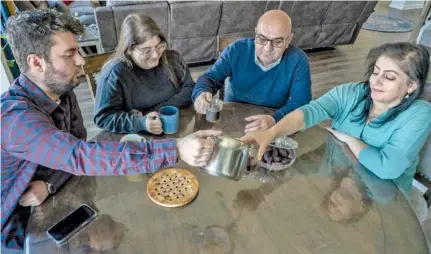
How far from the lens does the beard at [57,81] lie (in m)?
1.13

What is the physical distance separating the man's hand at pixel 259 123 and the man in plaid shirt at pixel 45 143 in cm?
42

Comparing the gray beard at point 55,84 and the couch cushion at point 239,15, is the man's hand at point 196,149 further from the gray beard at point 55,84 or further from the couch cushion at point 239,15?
the couch cushion at point 239,15

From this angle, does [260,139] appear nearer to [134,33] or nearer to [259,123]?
[259,123]

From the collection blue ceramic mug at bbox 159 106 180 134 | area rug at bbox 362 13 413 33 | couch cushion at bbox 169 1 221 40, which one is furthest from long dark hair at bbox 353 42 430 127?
area rug at bbox 362 13 413 33

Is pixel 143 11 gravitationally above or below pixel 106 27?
above

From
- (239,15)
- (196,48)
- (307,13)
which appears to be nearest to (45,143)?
(196,48)

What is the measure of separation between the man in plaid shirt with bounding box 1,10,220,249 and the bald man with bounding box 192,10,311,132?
626mm

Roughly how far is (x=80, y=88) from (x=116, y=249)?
2.89 metres

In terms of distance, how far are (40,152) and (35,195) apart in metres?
0.18

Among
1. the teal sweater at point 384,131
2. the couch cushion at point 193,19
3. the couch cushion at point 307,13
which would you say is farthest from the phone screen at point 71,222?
the couch cushion at point 307,13

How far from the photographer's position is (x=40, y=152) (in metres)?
0.99

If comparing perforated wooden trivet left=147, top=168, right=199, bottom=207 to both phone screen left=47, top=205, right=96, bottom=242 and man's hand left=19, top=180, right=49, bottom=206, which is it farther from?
man's hand left=19, top=180, right=49, bottom=206

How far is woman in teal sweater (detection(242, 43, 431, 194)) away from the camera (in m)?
1.29

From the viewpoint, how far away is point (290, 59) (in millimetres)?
1846
